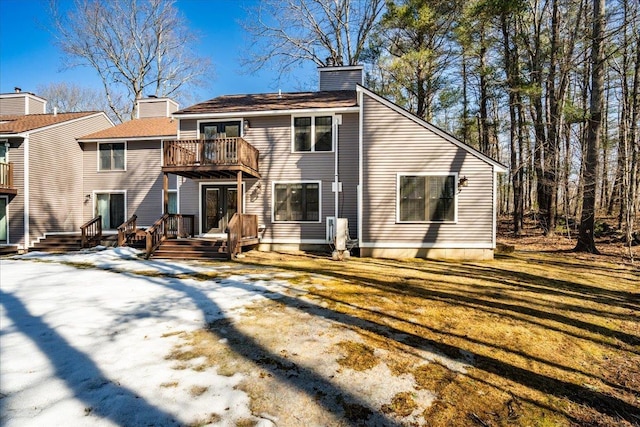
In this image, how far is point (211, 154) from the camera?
434 inches

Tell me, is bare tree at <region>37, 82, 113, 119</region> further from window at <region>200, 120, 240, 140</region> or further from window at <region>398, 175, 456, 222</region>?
window at <region>398, 175, 456, 222</region>

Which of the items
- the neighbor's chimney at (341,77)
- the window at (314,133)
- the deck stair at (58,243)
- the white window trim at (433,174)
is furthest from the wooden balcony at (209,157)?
the neighbor's chimney at (341,77)

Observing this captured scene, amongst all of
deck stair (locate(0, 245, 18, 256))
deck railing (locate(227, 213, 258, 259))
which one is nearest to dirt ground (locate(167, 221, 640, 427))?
deck railing (locate(227, 213, 258, 259))

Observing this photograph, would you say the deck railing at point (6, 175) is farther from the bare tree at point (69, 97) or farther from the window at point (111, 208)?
the bare tree at point (69, 97)

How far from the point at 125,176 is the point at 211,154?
240 inches

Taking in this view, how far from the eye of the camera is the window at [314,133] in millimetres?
11914

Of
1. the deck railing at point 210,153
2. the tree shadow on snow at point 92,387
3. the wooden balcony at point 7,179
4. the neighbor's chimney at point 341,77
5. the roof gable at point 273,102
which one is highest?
the neighbor's chimney at point 341,77

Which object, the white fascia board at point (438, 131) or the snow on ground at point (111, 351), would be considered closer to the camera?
the snow on ground at point (111, 351)

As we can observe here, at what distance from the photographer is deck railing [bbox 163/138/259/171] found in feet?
35.1

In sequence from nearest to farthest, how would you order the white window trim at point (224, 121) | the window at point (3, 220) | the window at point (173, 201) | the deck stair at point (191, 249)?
the deck stair at point (191, 249) < the white window trim at point (224, 121) < the window at point (3, 220) < the window at point (173, 201)

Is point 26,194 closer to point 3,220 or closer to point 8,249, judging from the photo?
point 3,220

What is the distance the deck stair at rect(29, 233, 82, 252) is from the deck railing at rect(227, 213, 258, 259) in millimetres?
6989

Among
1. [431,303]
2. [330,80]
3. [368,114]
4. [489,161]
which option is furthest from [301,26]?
[431,303]

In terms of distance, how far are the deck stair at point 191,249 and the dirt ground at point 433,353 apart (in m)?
3.86
